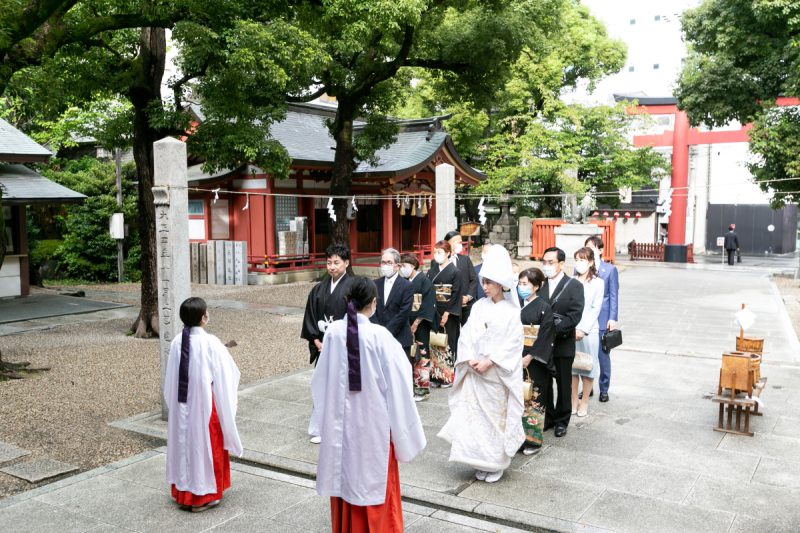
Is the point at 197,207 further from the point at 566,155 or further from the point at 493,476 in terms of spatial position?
the point at 493,476

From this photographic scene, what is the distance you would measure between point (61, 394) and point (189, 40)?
5491 mm

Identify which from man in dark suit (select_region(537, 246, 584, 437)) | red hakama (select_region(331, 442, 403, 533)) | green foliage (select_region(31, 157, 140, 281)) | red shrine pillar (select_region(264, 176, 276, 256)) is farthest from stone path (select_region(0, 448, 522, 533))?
green foliage (select_region(31, 157, 140, 281))

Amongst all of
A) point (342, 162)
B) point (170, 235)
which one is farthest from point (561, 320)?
point (342, 162)

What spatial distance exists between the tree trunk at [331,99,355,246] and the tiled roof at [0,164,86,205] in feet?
20.8

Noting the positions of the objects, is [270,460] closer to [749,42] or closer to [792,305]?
[792,305]

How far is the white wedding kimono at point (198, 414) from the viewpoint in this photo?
4.94 m

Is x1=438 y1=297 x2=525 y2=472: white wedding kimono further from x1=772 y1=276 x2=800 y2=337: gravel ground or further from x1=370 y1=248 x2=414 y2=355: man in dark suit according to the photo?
x1=772 y1=276 x2=800 y2=337: gravel ground

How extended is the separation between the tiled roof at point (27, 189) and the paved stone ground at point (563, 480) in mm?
9511

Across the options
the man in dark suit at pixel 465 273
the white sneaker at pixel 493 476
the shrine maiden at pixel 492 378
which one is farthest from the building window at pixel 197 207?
the white sneaker at pixel 493 476

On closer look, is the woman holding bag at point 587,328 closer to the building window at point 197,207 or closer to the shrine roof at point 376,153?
the shrine roof at point 376,153

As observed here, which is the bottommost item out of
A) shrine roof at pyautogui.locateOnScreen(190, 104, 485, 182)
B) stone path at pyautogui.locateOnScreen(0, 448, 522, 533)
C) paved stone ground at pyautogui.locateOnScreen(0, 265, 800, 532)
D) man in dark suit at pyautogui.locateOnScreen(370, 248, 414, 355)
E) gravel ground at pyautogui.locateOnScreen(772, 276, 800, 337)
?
stone path at pyautogui.locateOnScreen(0, 448, 522, 533)

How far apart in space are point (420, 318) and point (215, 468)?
10.5ft

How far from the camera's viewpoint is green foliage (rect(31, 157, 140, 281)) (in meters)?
20.5

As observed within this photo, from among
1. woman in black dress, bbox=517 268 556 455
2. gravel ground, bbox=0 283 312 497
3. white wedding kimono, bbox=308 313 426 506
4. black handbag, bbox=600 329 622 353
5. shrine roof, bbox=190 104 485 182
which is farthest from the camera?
shrine roof, bbox=190 104 485 182
